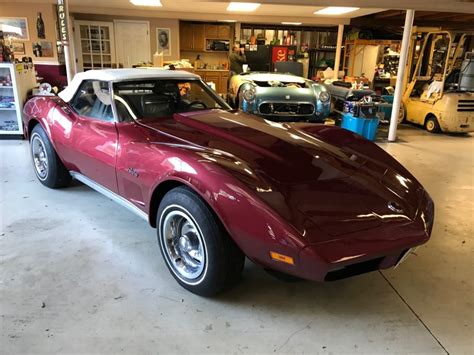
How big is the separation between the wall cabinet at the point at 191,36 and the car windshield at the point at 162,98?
9.14 m

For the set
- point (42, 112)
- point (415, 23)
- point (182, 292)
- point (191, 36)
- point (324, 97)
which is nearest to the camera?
point (182, 292)

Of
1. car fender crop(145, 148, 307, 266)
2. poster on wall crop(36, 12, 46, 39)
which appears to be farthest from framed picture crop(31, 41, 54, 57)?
car fender crop(145, 148, 307, 266)

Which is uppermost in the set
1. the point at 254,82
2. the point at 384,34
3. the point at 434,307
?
the point at 384,34

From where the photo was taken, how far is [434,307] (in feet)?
7.20

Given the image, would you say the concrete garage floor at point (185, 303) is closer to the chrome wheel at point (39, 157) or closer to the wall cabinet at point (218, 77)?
the chrome wheel at point (39, 157)

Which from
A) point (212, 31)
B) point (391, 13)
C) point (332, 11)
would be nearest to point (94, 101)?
point (332, 11)

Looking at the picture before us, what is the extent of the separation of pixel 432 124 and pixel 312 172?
6.84 metres

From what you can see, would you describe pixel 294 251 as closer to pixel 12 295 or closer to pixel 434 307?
pixel 434 307

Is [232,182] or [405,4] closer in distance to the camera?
[232,182]

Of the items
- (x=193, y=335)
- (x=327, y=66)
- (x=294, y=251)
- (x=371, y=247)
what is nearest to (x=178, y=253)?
(x=193, y=335)

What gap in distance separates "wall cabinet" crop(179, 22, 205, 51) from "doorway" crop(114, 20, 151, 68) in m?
1.09

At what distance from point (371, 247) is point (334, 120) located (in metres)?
6.28

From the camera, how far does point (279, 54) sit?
11.9 metres

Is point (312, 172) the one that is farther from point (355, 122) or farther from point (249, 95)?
point (355, 122)
